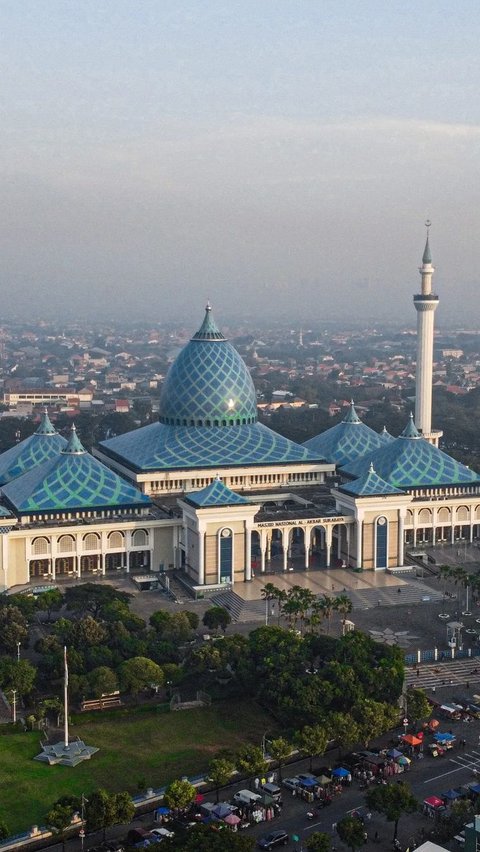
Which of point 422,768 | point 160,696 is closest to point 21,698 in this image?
point 160,696

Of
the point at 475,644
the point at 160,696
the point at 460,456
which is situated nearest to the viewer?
the point at 160,696

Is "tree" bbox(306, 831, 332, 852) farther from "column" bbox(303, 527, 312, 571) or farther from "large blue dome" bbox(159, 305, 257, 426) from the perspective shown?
"large blue dome" bbox(159, 305, 257, 426)

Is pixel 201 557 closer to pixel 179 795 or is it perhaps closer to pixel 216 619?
pixel 216 619

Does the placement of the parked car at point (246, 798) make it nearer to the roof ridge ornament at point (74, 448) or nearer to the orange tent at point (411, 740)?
the orange tent at point (411, 740)

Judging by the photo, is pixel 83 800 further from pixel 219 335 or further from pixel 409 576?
pixel 219 335

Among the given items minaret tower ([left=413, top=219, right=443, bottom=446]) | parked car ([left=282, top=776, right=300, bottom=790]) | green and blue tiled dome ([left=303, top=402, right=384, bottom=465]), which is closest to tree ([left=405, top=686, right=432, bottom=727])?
parked car ([left=282, top=776, right=300, bottom=790])

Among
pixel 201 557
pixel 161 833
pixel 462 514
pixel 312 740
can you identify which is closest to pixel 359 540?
pixel 462 514
